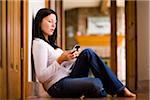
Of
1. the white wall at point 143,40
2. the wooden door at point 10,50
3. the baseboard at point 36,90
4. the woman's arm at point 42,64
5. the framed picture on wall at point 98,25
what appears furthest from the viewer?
the framed picture on wall at point 98,25

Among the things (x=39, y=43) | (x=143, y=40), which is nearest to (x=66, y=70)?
(x=39, y=43)

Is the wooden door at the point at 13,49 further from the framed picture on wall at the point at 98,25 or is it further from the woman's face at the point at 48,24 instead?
the framed picture on wall at the point at 98,25

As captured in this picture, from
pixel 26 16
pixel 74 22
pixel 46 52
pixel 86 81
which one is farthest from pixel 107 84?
pixel 74 22

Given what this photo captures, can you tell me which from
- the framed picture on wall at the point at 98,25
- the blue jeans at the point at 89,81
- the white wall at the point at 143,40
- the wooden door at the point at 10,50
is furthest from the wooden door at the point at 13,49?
the framed picture on wall at the point at 98,25

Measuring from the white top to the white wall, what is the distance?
1.45 meters

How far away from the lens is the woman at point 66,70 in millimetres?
2557

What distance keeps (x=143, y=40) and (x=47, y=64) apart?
1.67 m

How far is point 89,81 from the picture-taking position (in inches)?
102

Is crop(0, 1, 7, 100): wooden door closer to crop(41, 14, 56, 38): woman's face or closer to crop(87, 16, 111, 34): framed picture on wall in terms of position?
crop(41, 14, 56, 38): woman's face

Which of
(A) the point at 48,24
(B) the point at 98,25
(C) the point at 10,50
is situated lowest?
(C) the point at 10,50

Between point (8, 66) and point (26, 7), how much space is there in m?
0.51

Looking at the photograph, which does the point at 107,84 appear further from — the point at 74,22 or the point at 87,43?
the point at 74,22

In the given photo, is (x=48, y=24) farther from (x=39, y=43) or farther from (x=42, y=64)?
(x=42, y=64)

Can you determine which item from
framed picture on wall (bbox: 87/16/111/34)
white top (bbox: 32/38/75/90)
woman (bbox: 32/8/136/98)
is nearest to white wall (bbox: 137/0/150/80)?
woman (bbox: 32/8/136/98)
